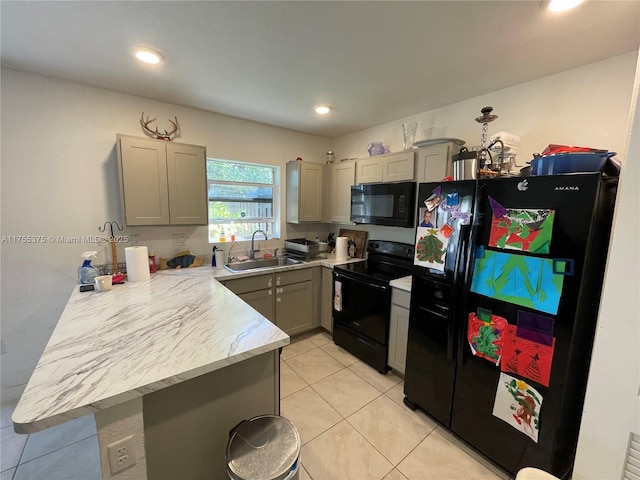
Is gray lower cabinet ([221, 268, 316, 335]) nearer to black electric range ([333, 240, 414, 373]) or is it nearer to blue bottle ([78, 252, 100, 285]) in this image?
black electric range ([333, 240, 414, 373])

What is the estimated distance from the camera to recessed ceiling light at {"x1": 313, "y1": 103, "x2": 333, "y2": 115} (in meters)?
2.57

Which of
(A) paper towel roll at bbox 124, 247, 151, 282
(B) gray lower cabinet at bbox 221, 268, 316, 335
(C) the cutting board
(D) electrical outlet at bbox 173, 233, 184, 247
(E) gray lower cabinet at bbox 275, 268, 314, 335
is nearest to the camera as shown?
(A) paper towel roll at bbox 124, 247, 151, 282

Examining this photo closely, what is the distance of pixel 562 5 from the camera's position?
127 centimetres

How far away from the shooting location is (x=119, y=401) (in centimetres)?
89

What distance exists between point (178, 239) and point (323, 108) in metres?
2.04

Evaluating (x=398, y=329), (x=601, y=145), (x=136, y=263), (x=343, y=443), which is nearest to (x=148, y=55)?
(x=136, y=263)

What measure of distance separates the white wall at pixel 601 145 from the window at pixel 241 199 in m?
1.33

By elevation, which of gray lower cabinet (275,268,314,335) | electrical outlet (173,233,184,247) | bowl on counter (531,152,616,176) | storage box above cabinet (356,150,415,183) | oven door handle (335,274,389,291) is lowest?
gray lower cabinet (275,268,314,335)

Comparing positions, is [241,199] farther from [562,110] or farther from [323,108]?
[562,110]

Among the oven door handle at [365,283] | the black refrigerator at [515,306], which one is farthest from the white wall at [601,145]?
the oven door handle at [365,283]

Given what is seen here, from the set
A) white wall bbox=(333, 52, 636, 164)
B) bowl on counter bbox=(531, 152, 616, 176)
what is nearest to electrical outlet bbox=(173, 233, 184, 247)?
white wall bbox=(333, 52, 636, 164)

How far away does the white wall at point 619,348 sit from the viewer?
0.98 m

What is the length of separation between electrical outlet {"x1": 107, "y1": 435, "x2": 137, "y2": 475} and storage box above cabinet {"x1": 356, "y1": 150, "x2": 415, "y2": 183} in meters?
2.60

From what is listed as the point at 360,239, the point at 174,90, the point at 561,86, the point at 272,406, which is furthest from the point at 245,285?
the point at 561,86
